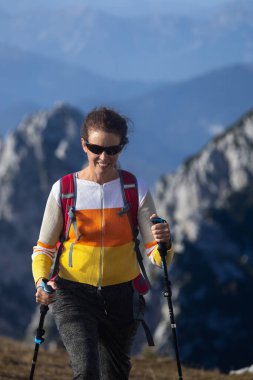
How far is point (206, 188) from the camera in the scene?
17450cm

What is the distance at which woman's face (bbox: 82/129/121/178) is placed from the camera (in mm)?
7273

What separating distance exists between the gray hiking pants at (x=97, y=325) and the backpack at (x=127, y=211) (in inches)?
3.8

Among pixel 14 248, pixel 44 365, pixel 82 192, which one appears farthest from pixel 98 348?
pixel 14 248

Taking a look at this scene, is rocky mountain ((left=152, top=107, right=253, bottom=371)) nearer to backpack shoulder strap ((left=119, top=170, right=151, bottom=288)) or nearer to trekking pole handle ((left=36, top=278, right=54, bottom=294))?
backpack shoulder strap ((left=119, top=170, right=151, bottom=288))

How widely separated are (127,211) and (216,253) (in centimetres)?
13298

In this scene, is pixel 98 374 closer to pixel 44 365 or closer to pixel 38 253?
pixel 38 253

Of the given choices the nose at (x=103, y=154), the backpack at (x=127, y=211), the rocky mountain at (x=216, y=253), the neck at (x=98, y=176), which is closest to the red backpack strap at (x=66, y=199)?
the backpack at (x=127, y=211)

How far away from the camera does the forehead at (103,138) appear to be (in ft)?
23.8

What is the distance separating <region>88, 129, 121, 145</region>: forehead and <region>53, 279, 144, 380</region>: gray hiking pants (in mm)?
1486

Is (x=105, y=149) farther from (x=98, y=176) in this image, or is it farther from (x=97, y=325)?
(x=97, y=325)

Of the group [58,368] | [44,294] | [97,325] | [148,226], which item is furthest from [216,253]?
[44,294]

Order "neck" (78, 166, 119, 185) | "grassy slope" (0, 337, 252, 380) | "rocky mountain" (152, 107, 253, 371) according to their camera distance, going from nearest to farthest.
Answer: "neck" (78, 166, 119, 185)
"grassy slope" (0, 337, 252, 380)
"rocky mountain" (152, 107, 253, 371)

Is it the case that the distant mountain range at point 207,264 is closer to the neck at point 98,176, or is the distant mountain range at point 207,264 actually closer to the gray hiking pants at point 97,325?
the gray hiking pants at point 97,325

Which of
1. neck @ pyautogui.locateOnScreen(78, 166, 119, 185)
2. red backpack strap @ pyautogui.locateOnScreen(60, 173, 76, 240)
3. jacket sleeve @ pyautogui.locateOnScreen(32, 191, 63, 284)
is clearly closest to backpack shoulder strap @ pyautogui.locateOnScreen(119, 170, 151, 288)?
neck @ pyautogui.locateOnScreen(78, 166, 119, 185)
